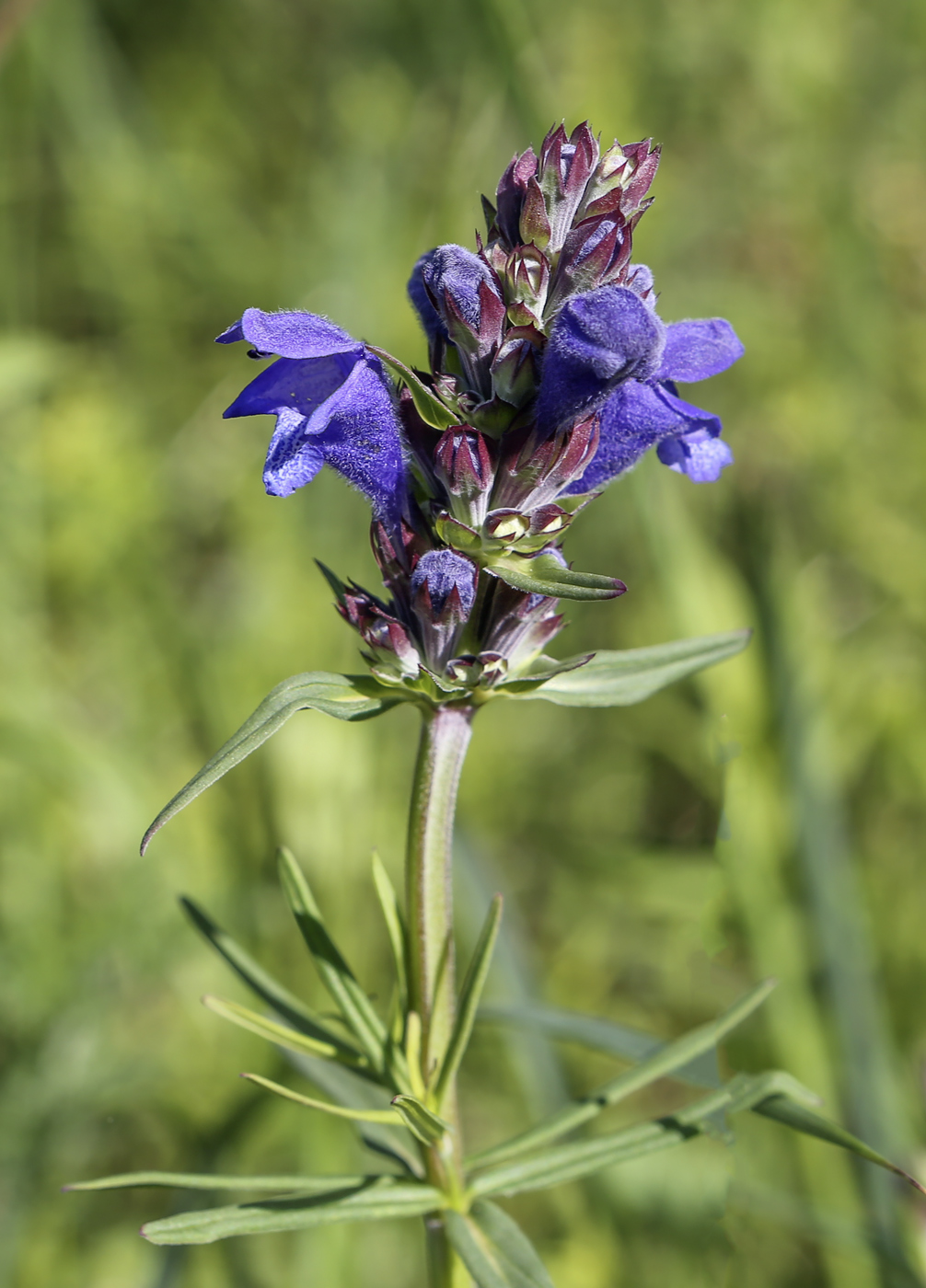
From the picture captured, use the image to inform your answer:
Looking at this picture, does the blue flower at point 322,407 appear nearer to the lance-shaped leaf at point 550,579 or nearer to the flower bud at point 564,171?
the lance-shaped leaf at point 550,579

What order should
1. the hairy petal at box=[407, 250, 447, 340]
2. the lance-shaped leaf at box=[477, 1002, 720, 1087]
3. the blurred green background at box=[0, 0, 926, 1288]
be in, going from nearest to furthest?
the hairy petal at box=[407, 250, 447, 340] → the lance-shaped leaf at box=[477, 1002, 720, 1087] → the blurred green background at box=[0, 0, 926, 1288]

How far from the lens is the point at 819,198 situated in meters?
4.69

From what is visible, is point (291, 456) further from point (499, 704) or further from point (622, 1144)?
point (499, 704)

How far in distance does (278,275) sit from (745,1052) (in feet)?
11.7

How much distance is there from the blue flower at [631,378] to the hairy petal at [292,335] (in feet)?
0.96

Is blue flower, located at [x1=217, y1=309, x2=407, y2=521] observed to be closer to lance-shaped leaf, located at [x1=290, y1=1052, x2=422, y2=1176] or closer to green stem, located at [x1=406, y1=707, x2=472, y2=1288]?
green stem, located at [x1=406, y1=707, x2=472, y2=1288]

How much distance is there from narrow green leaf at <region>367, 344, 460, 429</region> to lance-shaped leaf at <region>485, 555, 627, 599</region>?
0.64 ft

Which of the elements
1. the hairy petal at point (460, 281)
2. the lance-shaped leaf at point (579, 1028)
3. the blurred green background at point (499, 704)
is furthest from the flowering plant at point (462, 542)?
the blurred green background at point (499, 704)

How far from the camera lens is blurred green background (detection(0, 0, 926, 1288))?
254 cm

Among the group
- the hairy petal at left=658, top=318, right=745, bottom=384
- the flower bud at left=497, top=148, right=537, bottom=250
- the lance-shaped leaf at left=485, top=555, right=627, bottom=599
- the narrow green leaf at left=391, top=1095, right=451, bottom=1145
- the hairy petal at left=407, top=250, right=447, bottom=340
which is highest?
the flower bud at left=497, top=148, right=537, bottom=250

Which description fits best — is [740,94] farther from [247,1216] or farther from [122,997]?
[247,1216]

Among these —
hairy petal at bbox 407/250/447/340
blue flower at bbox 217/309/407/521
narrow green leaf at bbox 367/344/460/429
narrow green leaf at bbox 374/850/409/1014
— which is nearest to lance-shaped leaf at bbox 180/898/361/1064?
narrow green leaf at bbox 374/850/409/1014

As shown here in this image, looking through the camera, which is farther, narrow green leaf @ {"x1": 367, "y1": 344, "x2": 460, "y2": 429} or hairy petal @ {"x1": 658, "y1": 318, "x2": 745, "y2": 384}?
hairy petal @ {"x1": 658, "y1": 318, "x2": 745, "y2": 384}

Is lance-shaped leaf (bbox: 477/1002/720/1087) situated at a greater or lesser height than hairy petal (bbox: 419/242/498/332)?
lesser
